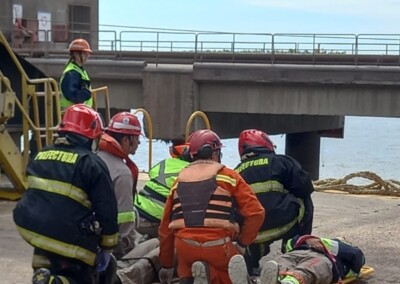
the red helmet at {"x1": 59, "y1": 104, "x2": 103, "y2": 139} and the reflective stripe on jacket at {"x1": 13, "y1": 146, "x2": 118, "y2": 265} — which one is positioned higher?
the red helmet at {"x1": 59, "y1": 104, "x2": 103, "y2": 139}

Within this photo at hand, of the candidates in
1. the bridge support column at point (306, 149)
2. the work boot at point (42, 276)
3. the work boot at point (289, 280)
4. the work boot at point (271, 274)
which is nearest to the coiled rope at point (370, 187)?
the work boot at point (289, 280)

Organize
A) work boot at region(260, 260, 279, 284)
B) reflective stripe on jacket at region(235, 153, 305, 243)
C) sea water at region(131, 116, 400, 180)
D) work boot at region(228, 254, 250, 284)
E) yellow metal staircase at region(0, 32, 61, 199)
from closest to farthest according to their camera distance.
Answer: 1. work boot at region(228, 254, 250, 284)
2. work boot at region(260, 260, 279, 284)
3. reflective stripe on jacket at region(235, 153, 305, 243)
4. yellow metal staircase at region(0, 32, 61, 199)
5. sea water at region(131, 116, 400, 180)

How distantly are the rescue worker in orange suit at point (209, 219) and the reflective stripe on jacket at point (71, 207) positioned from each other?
683 mm

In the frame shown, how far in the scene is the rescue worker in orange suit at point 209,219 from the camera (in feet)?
19.0

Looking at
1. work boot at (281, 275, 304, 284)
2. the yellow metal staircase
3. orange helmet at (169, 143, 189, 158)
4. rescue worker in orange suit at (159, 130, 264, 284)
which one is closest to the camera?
rescue worker in orange suit at (159, 130, 264, 284)

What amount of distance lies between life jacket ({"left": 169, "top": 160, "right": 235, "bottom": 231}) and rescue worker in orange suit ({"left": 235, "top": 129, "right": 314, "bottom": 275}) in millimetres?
1293

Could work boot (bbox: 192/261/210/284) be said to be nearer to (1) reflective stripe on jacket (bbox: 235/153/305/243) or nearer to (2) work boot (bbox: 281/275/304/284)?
(2) work boot (bbox: 281/275/304/284)

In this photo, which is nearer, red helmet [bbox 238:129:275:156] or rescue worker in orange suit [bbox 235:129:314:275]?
rescue worker in orange suit [bbox 235:129:314:275]

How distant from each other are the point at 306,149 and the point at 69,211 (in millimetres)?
30174

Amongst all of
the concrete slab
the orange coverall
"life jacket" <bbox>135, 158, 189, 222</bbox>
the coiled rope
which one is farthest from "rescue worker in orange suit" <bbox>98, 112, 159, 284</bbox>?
the coiled rope

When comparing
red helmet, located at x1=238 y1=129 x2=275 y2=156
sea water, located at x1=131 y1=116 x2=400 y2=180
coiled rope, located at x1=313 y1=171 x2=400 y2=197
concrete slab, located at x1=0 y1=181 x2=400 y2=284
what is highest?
red helmet, located at x1=238 y1=129 x2=275 y2=156

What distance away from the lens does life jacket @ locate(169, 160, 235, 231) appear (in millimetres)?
5797

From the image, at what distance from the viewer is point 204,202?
229 inches

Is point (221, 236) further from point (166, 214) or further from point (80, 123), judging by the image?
point (80, 123)
